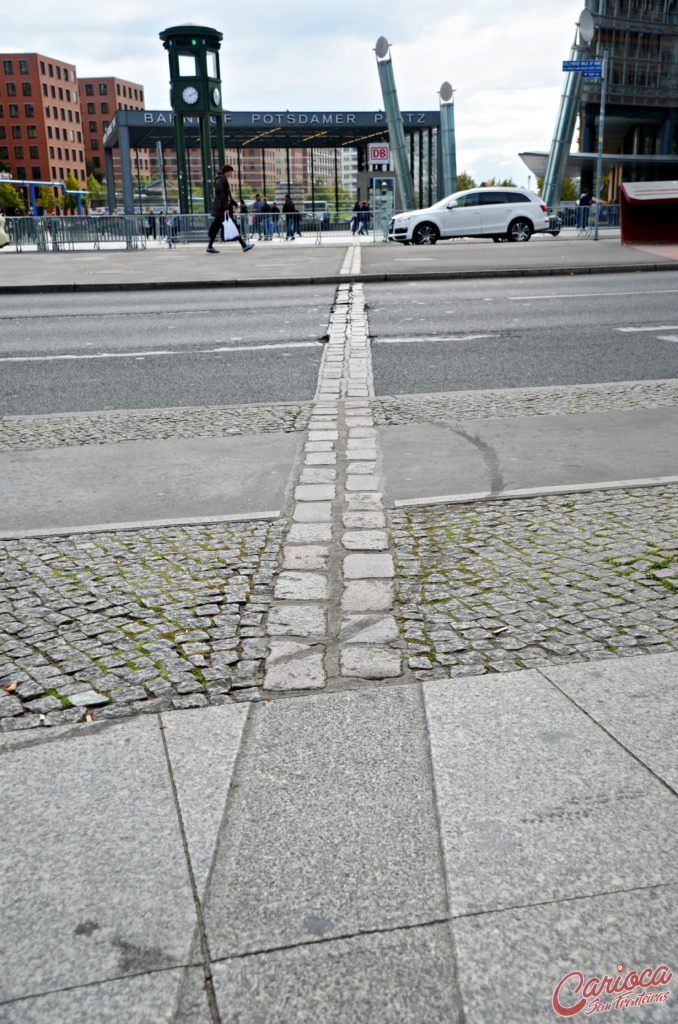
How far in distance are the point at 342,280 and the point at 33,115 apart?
139 meters

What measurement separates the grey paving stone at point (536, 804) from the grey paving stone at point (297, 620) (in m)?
0.64

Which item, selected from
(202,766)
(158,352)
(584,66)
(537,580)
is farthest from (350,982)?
(584,66)

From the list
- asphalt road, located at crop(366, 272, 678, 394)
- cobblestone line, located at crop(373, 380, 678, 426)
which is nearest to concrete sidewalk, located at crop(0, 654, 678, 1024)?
cobblestone line, located at crop(373, 380, 678, 426)

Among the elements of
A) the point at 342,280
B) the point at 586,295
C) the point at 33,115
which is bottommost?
the point at 586,295

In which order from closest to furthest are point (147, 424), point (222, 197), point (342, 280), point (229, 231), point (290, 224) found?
1. point (147, 424)
2. point (342, 280)
3. point (222, 197)
4. point (229, 231)
5. point (290, 224)

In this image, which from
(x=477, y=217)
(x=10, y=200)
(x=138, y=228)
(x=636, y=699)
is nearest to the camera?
(x=636, y=699)

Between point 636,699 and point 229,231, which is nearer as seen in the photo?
point 636,699

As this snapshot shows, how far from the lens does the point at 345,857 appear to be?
6.96 ft

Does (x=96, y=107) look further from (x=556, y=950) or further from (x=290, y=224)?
(x=556, y=950)

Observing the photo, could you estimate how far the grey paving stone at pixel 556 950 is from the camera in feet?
5.68

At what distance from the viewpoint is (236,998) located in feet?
5.77

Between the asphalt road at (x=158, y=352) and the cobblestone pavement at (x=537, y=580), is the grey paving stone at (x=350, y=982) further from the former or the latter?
the asphalt road at (x=158, y=352)

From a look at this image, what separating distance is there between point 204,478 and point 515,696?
2.89m

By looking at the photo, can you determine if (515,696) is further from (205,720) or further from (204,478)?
(204,478)
